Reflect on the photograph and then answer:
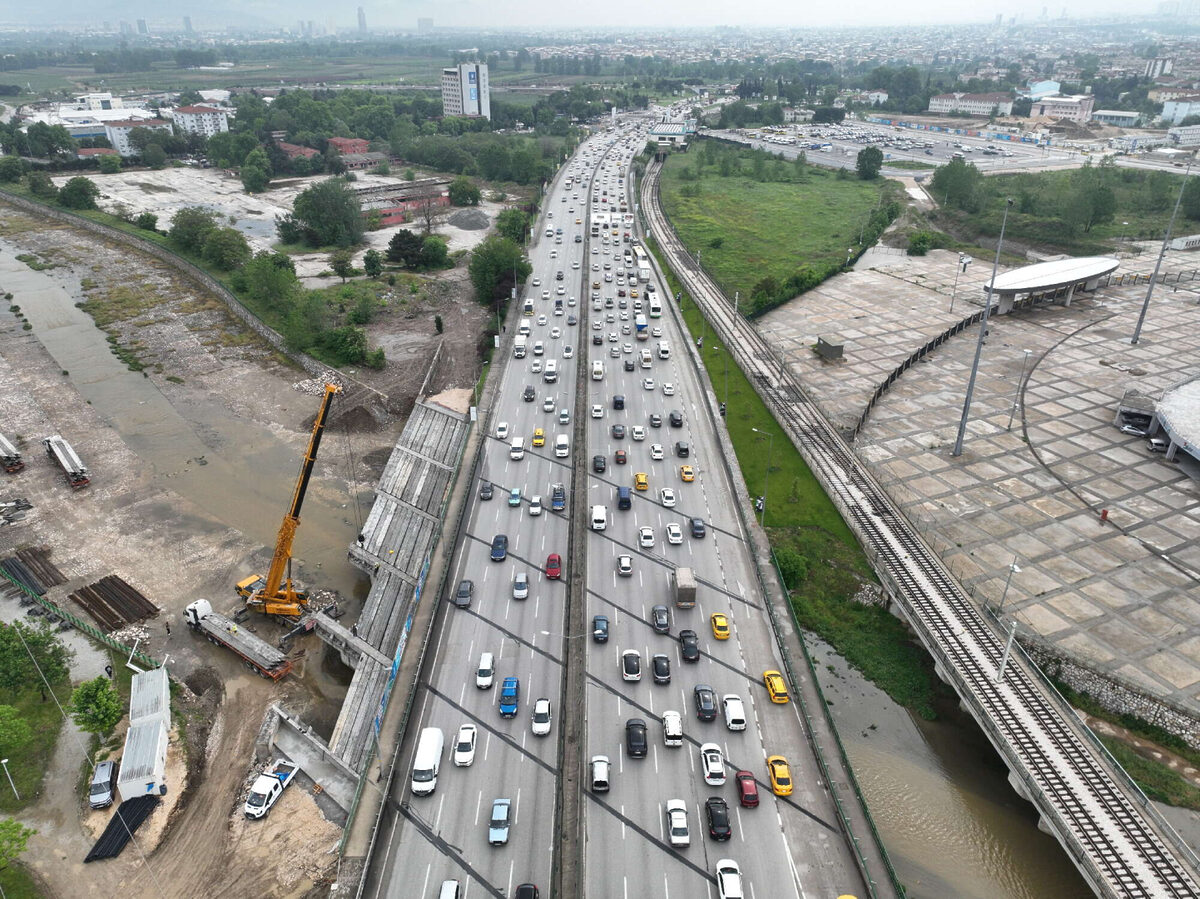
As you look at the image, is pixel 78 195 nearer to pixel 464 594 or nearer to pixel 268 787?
pixel 464 594

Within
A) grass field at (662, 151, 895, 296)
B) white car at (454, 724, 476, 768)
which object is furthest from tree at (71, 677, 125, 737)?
grass field at (662, 151, 895, 296)

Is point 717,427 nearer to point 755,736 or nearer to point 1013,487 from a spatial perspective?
point 1013,487

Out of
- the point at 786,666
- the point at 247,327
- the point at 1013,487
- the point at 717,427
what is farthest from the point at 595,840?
the point at 247,327

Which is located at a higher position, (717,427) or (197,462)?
(717,427)

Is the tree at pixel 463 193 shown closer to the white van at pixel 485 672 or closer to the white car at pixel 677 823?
the white van at pixel 485 672

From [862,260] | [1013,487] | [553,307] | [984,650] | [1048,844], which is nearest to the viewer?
[1048,844]

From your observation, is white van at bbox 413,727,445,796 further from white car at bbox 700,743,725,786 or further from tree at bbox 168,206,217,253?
tree at bbox 168,206,217,253

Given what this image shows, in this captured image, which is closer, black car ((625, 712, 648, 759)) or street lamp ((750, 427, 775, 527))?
black car ((625, 712, 648, 759))
